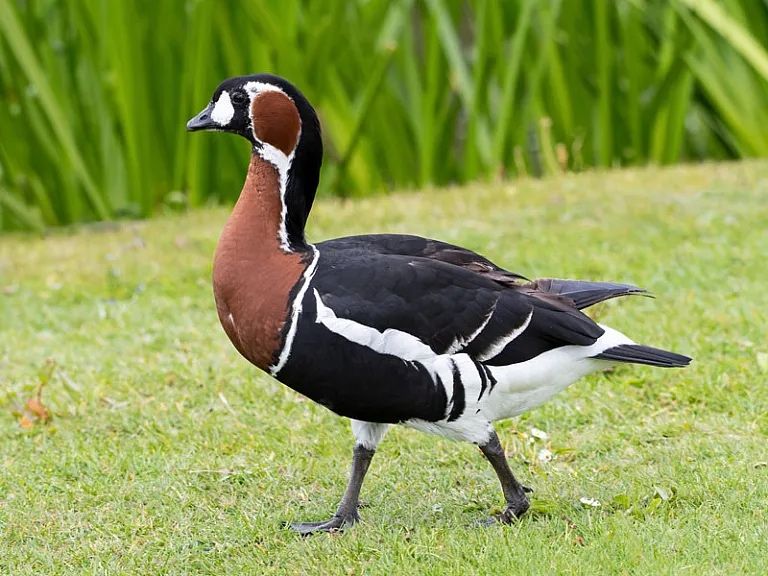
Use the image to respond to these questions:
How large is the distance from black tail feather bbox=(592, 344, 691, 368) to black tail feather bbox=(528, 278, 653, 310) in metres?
0.28

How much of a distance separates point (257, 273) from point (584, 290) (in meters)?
1.17

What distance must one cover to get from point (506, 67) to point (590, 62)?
2.93ft

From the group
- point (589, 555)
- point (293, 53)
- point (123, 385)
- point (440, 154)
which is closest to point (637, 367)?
point (589, 555)

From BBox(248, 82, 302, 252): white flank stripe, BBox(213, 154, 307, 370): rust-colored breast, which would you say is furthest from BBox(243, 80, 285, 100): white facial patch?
BBox(213, 154, 307, 370): rust-colored breast

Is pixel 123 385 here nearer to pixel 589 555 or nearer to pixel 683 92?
pixel 589 555

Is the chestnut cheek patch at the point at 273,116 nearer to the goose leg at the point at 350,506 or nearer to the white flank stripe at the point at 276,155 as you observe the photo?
the white flank stripe at the point at 276,155

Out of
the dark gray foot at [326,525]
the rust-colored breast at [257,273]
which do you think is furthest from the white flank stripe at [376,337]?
the dark gray foot at [326,525]

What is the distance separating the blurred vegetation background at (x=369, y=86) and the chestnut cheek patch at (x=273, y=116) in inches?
173

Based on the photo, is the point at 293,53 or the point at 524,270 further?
the point at 293,53

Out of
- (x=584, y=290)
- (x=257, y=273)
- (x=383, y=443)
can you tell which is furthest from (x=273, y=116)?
(x=383, y=443)

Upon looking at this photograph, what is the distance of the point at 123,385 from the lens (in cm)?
543

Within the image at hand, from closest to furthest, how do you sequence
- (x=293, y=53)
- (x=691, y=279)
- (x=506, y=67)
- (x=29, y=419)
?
(x=29, y=419) → (x=691, y=279) → (x=293, y=53) → (x=506, y=67)

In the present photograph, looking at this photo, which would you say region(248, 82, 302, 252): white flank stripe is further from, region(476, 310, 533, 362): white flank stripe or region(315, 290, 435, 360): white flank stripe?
region(476, 310, 533, 362): white flank stripe

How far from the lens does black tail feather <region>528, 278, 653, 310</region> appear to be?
4117 mm
